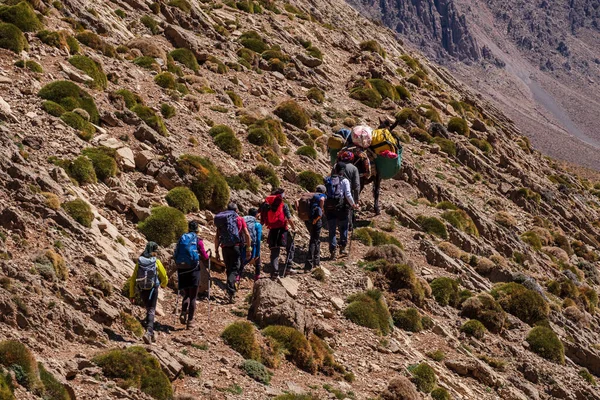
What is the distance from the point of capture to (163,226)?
727 inches

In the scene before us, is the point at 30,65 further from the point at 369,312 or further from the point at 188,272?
the point at 369,312

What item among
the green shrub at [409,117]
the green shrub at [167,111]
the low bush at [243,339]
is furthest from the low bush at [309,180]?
the green shrub at [409,117]

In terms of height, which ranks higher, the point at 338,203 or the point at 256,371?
the point at 338,203

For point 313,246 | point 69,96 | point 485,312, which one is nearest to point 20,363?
point 313,246

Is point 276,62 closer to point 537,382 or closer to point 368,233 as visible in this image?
point 368,233

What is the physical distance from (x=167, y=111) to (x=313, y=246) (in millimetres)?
8290

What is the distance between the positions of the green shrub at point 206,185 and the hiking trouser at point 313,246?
2924mm

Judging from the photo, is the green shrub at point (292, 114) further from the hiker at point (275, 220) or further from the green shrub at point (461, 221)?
the hiker at point (275, 220)

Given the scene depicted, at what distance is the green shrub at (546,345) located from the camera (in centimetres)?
2158

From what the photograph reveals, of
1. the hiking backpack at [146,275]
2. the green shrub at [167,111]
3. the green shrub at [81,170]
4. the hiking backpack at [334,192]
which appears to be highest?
the hiking backpack at [334,192]

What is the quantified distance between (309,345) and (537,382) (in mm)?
7667

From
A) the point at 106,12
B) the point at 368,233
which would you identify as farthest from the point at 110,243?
the point at 106,12

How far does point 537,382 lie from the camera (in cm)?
2033

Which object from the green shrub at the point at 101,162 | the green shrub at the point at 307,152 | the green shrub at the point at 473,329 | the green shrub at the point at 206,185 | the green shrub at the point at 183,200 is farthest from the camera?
the green shrub at the point at 307,152
